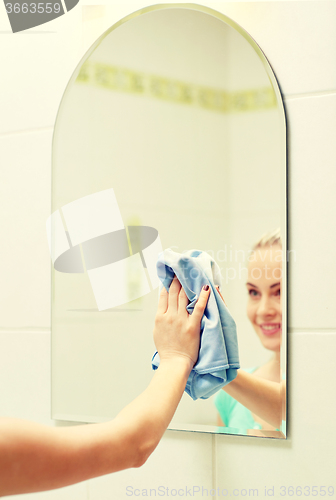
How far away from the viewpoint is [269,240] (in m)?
0.96

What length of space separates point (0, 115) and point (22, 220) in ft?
0.92

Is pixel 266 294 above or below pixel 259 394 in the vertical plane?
above

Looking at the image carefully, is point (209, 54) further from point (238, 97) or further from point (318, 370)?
point (318, 370)

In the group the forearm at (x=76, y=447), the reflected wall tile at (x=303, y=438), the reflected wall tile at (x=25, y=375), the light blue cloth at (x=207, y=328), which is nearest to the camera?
the forearm at (x=76, y=447)

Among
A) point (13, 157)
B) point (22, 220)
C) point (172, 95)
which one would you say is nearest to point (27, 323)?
point (22, 220)

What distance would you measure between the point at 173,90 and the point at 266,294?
0.48 m

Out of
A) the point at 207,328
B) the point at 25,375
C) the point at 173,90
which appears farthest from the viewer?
the point at 25,375

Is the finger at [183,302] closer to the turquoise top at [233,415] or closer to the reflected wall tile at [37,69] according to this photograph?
the turquoise top at [233,415]

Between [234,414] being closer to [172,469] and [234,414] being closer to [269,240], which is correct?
[172,469]

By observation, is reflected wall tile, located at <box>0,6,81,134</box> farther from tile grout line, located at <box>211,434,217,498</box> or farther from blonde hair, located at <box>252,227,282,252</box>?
tile grout line, located at <box>211,434,217,498</box>

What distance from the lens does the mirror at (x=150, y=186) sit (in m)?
0.98
